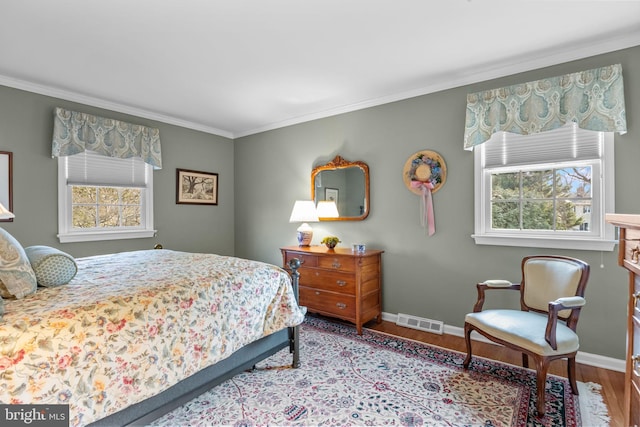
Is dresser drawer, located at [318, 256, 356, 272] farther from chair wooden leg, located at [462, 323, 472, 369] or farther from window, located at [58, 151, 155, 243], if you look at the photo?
window, located at [58, 151, 155, 243]

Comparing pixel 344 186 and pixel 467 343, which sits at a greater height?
pixel 344 186

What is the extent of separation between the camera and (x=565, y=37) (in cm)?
231

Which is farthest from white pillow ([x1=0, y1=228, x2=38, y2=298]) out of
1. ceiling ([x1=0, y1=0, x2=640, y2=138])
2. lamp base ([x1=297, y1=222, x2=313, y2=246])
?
lamp base ([x1=297, y1=222, x2=313, y2=246])

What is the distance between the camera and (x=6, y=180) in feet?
9.54

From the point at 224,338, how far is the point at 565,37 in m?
3.18

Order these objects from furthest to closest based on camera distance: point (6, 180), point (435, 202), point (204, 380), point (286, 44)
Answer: point (435, 202)
point (6, 180)
point (286, 44)
point (204, 380)

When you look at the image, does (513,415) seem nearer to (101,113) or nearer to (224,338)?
(224,338)

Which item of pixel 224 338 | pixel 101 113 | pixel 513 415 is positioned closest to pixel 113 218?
A: pixel 101 113

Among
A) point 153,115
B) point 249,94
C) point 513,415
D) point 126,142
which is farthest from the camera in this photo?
point 153,115

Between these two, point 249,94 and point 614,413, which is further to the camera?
point 249,94

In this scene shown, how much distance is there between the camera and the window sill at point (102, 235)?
3264mm

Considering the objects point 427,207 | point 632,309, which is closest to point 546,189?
point 427,207

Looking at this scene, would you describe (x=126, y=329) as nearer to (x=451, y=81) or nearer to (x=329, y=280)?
(x=329, y=280)

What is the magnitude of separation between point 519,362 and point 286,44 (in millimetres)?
3092
